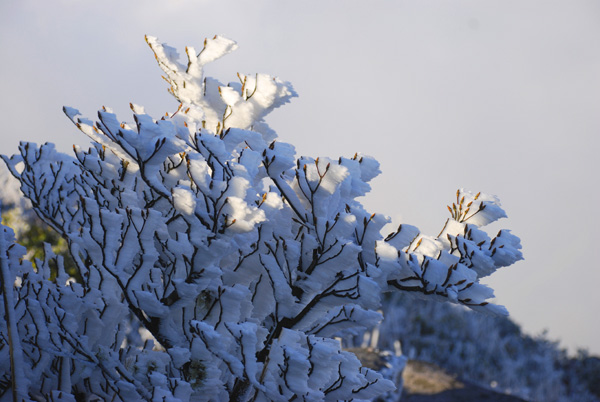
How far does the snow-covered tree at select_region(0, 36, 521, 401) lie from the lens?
202cm

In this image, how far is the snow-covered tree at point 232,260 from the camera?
2.02m

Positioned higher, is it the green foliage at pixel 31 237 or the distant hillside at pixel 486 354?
the distant hillside at pixel 486 354

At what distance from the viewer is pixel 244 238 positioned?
7.04ft

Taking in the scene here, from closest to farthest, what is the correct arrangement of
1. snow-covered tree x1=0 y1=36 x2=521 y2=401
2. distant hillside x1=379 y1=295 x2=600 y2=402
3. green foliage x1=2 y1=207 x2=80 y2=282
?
snow-covered tree x1=0 y1=36 x2=521 y2=401
green foliage x1=2 y1=207 x2=80 y2=282
distant hillside x1=379 y1=295 x2=600 y2=402

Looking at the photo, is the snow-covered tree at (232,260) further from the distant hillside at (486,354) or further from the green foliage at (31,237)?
the distant hillside at (486,354)

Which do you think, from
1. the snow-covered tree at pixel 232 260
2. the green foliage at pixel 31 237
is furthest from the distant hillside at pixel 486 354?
the snow-covered tree at pixel 232 260

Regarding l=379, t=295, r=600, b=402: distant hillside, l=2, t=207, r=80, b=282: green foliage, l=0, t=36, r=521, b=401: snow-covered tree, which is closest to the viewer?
l=0, t=36, r=521, b=401: snow-covered tree

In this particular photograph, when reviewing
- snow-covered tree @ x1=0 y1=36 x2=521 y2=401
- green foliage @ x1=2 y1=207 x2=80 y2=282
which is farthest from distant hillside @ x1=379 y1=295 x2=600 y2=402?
snow-covered tree @ x1=0 y1=36 x2=521 y2=401

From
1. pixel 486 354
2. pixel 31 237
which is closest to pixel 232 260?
pixel 31 237

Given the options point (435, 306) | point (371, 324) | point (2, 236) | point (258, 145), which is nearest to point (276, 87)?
point (258, 145)

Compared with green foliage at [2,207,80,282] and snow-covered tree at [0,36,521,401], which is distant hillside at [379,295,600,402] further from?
snow-covered tree at [0,36,521,401]

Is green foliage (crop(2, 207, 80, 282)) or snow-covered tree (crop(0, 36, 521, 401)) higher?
green foliage (crop(2, 207, 80, 282))

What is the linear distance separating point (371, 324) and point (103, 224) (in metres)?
1.21

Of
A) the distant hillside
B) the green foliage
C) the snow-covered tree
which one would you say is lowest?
the snow-covered tree
